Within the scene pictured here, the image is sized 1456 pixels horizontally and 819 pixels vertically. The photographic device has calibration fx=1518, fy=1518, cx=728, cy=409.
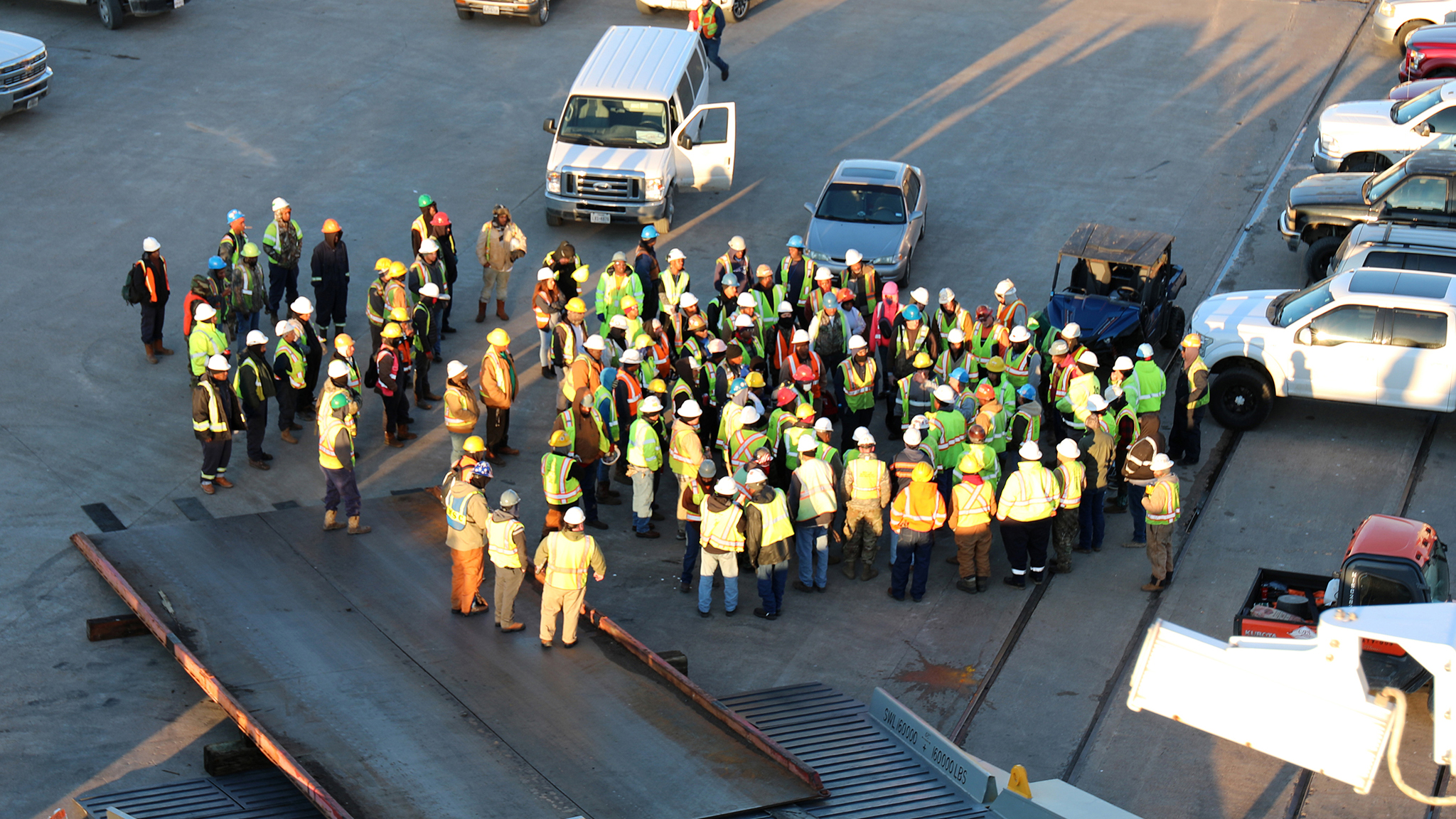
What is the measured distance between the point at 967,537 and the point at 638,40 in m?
11.9

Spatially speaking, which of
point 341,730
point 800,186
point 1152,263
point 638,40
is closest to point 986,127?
point 800,186

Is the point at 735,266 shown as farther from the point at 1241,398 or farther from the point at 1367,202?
the point at 1367,202

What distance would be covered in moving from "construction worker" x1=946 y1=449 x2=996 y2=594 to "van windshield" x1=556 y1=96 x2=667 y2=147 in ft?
30.2

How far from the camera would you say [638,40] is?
23.7 metres

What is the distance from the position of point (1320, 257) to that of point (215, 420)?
14243 millimetres

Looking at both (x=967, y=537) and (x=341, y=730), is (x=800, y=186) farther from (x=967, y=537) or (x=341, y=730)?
(x=341, y=730)

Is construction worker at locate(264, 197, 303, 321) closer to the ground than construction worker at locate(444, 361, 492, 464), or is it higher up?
higher up

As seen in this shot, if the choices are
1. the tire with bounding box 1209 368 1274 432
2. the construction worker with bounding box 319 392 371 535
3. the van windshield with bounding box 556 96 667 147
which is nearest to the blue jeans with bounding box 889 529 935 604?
the tire with bounding box 1209 368 1274 432

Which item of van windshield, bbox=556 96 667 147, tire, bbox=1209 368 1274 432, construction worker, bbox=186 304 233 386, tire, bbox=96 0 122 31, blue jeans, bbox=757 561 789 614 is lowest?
blue jeans, bbox=757 561 789 614

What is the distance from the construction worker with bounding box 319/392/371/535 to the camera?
14.7m

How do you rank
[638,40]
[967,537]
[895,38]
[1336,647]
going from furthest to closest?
[895,38] < [638,40] < [967,537] < [1336,647]

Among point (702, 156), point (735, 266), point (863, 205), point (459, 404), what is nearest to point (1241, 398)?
point (863, 205)

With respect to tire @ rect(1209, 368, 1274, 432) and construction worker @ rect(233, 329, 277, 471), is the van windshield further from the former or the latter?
tire @ rect(1209, 368, 1274, 432)

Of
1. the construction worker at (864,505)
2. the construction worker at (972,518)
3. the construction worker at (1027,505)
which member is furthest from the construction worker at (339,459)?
the construction worker at (1027,505)
